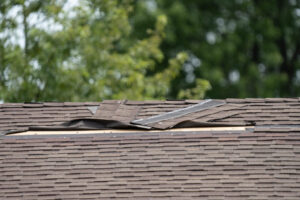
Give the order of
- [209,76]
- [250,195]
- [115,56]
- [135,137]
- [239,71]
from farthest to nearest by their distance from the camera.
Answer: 1. [239,71]
2. [209,76]
3. [115,56]
4. [135,137]
5. [250,195]

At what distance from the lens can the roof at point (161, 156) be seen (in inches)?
269

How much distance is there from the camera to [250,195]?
6637 millimetres

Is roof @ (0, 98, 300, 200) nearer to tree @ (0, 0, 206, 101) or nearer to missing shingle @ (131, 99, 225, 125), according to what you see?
missing shingle @ (131, 99, 225, 125)

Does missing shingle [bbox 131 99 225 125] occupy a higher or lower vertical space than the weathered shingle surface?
higher

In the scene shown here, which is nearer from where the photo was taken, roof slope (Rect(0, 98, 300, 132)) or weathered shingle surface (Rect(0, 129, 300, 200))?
weathered shingle surface (Rect(0, 129, 300, 200))

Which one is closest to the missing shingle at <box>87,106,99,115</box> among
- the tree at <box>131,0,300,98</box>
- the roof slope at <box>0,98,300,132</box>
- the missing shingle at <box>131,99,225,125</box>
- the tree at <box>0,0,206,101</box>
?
the roof slope at <box>0,98,300,132</box>

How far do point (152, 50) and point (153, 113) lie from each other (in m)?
10.0

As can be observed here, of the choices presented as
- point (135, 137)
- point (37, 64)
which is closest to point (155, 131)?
point (135, 137)

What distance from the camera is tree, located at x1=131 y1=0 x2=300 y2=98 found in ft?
85.6

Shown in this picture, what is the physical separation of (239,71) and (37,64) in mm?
13347

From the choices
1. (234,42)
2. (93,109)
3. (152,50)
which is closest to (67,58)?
(152,50)

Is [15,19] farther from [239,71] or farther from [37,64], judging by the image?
[239,71]

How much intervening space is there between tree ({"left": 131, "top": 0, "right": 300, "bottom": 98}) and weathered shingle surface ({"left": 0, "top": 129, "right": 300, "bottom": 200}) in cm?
1750

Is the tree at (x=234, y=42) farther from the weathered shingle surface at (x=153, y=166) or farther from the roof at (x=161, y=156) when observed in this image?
the weathered shingle surface at (x=153, y=166)
